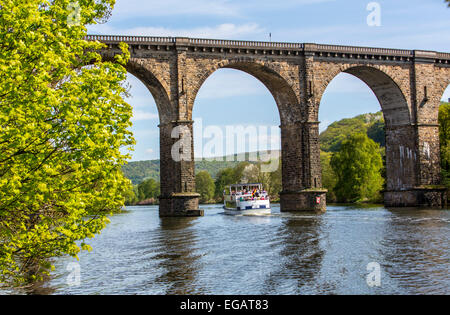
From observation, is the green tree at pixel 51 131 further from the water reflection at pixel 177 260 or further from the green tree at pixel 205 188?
the green tree at pixel 205 188

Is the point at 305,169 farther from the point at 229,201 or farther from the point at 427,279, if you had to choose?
the point at 427,279

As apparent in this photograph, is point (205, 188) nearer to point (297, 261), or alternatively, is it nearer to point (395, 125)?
point (395, 125)

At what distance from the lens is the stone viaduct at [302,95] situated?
129 feet

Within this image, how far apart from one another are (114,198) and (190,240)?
1452cm

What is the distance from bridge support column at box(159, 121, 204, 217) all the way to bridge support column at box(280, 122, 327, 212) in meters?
8.35

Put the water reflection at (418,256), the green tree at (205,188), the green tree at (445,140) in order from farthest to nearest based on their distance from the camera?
the green tree at (205,188) → the green tree at (445,140) → the water reflection at (418,256)

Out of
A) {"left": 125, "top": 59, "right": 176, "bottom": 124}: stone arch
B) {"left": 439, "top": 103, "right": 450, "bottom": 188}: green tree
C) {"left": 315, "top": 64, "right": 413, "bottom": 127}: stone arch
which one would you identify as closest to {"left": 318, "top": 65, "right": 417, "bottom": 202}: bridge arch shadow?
{"left": 315, "top": 64, "right": 413, "bottom": 127}: stone arch

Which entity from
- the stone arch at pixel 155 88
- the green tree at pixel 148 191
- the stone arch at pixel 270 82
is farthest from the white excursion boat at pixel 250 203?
the green tree at pixel 148 191

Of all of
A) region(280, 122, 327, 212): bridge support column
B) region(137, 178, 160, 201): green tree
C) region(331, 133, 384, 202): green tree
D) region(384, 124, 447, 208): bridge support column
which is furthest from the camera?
region(137, 178, 160, 201): green tree

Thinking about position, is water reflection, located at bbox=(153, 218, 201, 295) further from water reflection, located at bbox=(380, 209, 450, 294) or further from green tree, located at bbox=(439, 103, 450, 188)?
green tree, located at bbox=(439, 103, 450, 188)

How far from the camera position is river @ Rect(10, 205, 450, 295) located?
13562 millimetres

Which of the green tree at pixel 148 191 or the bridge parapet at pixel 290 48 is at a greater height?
the bridge parapet at pixel 290 48

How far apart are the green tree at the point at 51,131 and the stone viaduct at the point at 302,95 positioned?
2747cm
